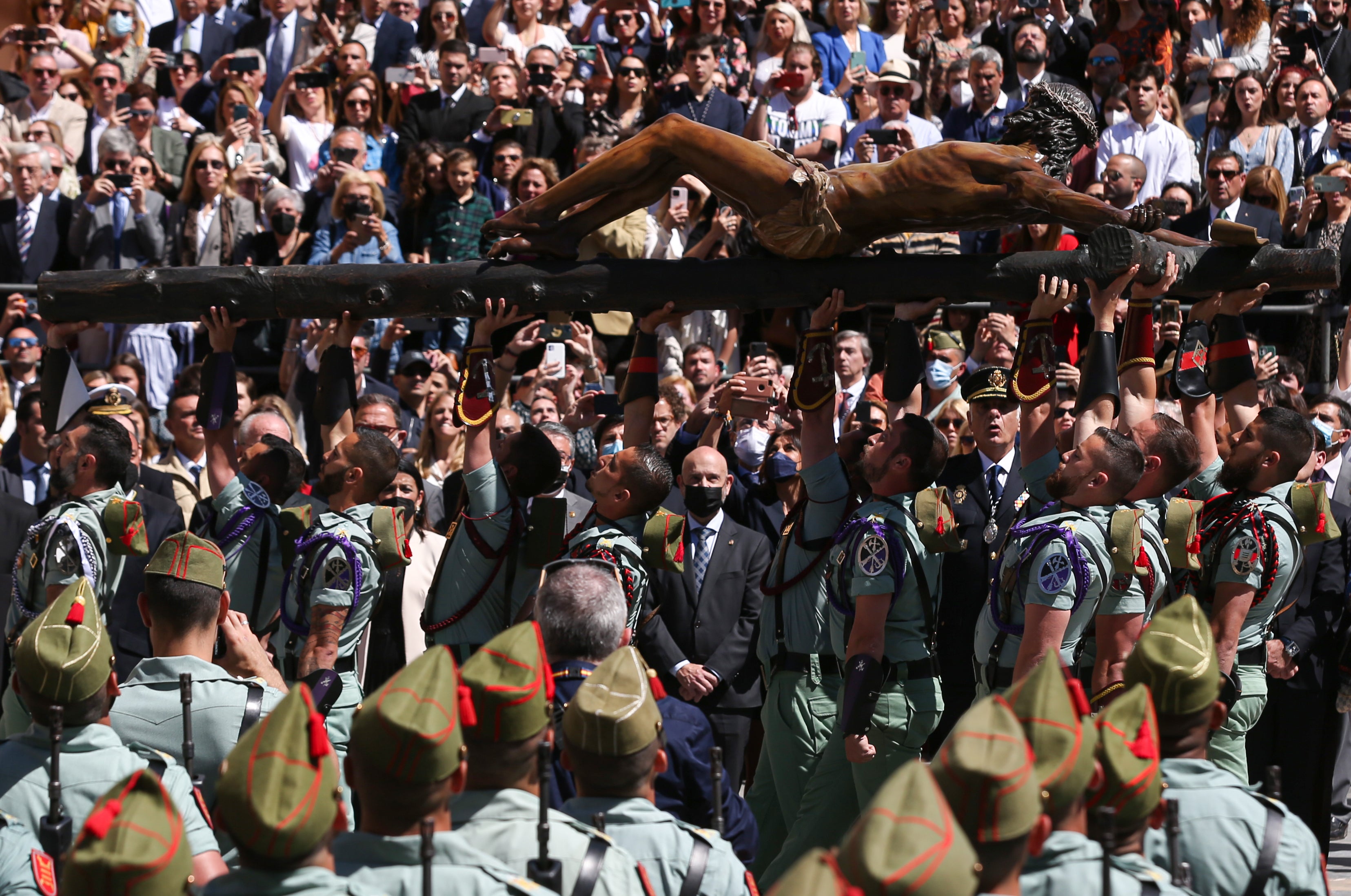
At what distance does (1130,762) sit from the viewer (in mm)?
3578

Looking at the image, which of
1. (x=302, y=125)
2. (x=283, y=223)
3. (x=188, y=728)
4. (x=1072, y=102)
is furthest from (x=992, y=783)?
(x=302, y=125)

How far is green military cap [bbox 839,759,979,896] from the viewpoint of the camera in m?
2.73

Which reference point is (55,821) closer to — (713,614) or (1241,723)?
(713,614)

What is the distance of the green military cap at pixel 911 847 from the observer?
273 centimetres

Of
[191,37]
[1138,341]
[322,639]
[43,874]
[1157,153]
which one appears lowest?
[43,874]

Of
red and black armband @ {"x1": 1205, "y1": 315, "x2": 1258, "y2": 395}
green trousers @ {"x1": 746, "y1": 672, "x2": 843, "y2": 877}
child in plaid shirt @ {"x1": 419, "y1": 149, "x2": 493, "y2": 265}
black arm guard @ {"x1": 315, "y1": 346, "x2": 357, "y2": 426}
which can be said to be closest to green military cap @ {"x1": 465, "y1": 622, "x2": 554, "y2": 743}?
green trousers @ {"x1": 746, "y1": 672, "x2": 843, "y2": 877}

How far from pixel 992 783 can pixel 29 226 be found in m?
9.97

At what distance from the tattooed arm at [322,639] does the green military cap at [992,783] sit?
3294mm

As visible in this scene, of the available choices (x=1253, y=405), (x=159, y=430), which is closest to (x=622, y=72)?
(x=159, y=430)

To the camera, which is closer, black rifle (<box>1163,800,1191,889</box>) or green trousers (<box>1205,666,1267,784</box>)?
black rifle (<box>1163,800,1191,889</box>)

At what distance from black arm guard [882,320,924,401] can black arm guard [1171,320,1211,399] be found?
0.98 meters

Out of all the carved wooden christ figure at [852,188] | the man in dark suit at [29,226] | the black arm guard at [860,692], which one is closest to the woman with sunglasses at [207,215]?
the man in dark suit at [29,226]

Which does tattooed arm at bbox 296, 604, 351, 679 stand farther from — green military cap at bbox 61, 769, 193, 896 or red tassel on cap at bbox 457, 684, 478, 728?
green military cap at bbox 61, 769, 193, 896

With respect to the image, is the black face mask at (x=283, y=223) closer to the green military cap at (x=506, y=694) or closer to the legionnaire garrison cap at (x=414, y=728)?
the green military cap at (x=506, y=694)
